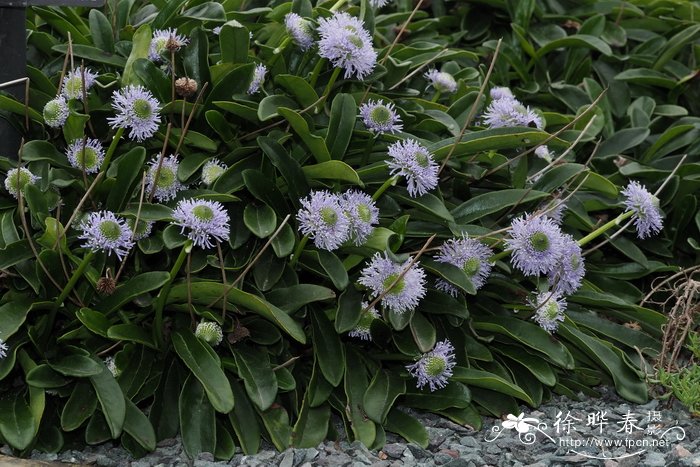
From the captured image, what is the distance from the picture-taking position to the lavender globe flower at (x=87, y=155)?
265 centimetres

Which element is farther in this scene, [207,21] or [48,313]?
[207,21]

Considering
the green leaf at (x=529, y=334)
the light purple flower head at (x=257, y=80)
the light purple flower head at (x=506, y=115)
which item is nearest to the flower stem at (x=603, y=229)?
the green leaf at (x=529, y=334)

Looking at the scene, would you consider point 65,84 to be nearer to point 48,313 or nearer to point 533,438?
point 48,313

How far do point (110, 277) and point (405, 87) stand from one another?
1.31 m

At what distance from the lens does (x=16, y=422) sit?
7.73 ft

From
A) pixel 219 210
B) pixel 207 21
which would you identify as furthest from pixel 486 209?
→ pixel 207 21

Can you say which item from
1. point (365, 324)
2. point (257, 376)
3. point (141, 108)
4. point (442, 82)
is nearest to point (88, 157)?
point (141, 108)

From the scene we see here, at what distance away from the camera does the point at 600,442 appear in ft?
8.50

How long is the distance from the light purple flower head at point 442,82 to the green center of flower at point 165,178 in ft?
3.61

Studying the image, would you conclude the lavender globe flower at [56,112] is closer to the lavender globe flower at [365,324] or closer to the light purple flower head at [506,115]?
the lavender globe flower at [365,324]

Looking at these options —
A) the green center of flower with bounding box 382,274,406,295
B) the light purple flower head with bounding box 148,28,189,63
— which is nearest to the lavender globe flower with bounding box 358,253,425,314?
the green center of flower with bounding box 382,274,406,295

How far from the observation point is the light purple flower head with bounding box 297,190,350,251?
252 cm

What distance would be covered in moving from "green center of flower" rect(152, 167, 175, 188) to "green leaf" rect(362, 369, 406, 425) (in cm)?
80

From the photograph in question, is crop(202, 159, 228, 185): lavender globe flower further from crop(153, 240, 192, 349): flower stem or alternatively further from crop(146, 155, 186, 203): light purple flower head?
crop(153, 240, 192, 349): flower stem
